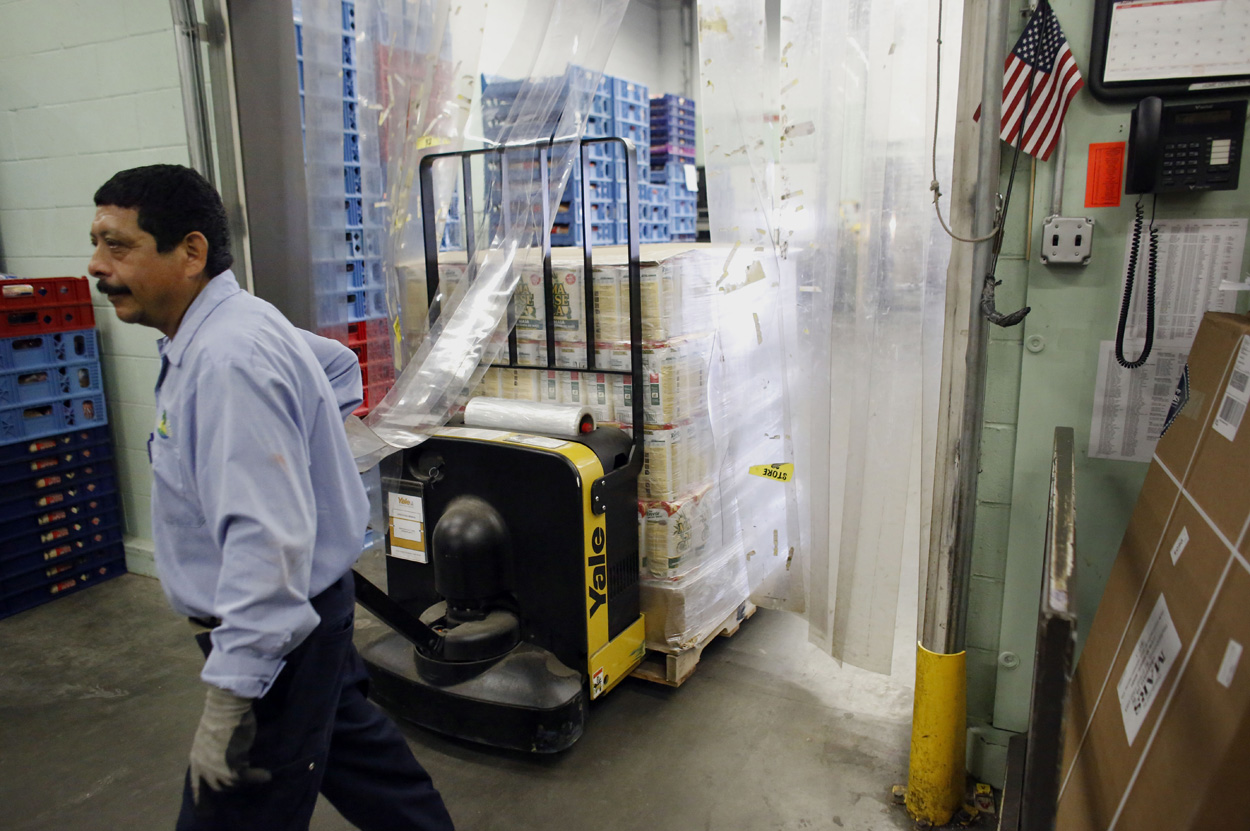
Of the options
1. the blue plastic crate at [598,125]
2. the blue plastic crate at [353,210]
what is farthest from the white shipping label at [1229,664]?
the blue plastic crate at [598,125]

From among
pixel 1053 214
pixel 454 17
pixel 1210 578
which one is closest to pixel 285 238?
pixel 454 17

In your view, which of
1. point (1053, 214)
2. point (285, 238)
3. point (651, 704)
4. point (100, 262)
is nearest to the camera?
point (100, 262)

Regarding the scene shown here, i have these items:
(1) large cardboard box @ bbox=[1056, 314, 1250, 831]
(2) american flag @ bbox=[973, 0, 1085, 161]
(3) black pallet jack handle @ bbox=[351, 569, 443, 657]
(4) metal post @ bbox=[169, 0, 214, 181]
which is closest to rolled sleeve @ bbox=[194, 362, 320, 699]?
(3) black pallet jack handle @ bbox=[351, 569, 443, 657]

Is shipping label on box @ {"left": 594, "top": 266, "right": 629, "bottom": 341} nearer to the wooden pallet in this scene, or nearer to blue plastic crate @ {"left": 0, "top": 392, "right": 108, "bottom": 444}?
the wooden pallet

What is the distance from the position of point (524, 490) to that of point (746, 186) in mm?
1273

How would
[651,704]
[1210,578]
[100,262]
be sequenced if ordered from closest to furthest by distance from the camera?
1. [1210,578]
2. [100,262]
3. [651,704]

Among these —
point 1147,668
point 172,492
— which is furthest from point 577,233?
point 1147,668

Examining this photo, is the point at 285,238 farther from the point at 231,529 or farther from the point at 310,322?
the point at 231,529

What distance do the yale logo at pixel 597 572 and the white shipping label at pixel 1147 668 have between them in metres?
1.53

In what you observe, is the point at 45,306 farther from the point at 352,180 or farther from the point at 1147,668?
the point at 1147,668

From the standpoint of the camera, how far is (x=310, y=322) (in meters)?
3.42

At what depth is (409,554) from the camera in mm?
2980

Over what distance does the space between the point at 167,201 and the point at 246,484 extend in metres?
0.62

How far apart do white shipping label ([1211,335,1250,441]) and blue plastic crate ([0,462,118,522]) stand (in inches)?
174
